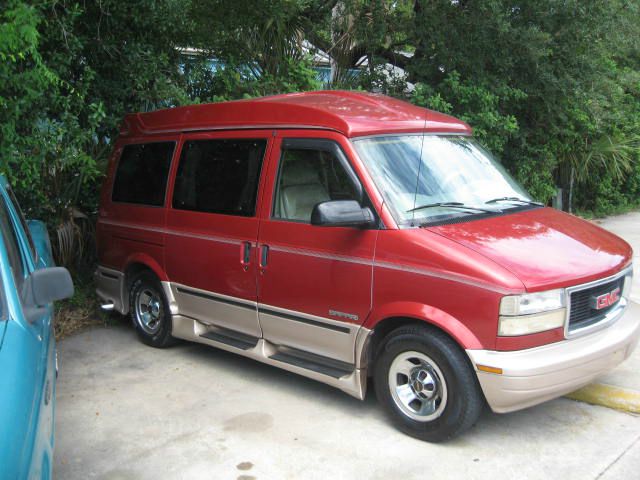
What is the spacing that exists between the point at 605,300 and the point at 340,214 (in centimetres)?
178

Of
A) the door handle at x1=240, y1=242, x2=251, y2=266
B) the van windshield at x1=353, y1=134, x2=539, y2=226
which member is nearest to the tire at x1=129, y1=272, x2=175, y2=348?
the door handle at x1=240, y1=242, x2=251, y2=266

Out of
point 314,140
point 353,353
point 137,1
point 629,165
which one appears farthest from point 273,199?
point 629,165

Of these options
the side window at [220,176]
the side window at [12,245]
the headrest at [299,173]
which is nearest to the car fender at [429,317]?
the headrest at [299,173]

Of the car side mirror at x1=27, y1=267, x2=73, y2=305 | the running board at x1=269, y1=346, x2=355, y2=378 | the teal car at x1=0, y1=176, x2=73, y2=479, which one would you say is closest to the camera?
the teal car at x1=0, y1=176, x2=73, y2=479

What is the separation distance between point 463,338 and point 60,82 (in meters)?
4.27

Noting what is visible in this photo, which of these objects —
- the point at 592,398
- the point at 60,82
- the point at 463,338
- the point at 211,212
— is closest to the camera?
the point at 463,338

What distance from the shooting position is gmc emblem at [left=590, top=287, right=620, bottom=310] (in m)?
4.23

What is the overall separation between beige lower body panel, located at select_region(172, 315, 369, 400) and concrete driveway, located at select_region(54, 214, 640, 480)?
0.94 feet

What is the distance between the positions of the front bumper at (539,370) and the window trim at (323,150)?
1.19m

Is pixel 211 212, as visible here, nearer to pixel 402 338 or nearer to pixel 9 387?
pixel 402 338

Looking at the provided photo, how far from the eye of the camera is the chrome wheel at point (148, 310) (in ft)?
20.6

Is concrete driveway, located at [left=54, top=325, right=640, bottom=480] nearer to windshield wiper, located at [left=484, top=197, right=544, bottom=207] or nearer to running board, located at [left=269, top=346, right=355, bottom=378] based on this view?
running board, located at [left=269, top=346, right=355, bottom=378]

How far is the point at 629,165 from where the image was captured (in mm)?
14008

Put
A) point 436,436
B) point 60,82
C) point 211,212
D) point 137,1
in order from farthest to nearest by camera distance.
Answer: point 137,1 < point 60,82 < point 211,212 < point 436,436
